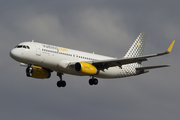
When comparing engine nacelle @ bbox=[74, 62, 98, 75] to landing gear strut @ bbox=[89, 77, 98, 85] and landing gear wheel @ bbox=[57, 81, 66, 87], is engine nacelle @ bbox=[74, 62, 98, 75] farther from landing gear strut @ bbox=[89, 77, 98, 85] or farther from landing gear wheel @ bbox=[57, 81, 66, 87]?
landing gear wheel @ bbox=[57, 81, 66, 87]

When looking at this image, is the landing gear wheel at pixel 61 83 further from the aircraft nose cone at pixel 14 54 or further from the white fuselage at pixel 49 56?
the aircraft nose cone at pixel 14 54

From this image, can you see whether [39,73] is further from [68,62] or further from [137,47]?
[137,47]

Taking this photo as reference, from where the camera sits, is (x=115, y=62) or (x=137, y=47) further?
(x=137, y=47)

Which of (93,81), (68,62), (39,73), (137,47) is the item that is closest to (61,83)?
(39,73)

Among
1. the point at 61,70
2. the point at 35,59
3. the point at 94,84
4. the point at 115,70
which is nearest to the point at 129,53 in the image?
the point at 115,70

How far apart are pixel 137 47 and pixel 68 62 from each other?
59.6ft

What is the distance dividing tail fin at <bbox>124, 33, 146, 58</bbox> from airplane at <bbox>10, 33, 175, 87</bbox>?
13.7ft

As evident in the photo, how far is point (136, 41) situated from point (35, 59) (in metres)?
23.3

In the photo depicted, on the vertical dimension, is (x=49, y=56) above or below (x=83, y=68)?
above

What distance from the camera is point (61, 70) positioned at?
47750mm

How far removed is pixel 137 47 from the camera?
200 feet

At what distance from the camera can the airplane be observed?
146ft

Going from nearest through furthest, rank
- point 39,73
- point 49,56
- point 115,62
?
point 49,56 → point 115,62 → point 39,73

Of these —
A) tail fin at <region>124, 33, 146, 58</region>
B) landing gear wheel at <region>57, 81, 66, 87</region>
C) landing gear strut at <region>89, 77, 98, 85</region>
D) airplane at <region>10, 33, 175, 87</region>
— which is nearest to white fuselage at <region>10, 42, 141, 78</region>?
airplane at <region>10, 33, 175, 87</region>
